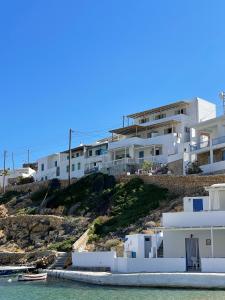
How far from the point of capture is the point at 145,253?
34.2m

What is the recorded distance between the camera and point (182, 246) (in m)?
32.8

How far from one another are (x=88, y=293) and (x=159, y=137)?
39.5 meters

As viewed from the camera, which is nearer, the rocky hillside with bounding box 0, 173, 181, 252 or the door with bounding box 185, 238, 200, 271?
the door with bounding box 185, 238, 200, 271

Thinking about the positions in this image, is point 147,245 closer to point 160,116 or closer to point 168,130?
point 168,130

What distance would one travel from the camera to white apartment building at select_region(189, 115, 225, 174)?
175 ft

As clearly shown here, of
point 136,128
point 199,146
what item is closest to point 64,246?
point 199,146

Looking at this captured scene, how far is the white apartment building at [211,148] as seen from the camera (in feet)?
175

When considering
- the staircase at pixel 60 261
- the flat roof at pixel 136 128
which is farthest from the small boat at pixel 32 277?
the flat roof at pixel 136 128

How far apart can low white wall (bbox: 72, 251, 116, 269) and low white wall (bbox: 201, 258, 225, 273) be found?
659cm

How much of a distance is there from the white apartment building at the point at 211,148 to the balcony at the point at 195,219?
20.2 m

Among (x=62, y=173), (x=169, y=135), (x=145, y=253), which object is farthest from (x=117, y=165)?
(x=145, y=253)

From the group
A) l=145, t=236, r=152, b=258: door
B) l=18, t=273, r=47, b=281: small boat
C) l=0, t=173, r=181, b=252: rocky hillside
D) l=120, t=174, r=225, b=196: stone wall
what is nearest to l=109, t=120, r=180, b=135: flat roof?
l=0, t=173, r=181, b=252: rocky hillside

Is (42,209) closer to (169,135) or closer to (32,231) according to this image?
(32,231)

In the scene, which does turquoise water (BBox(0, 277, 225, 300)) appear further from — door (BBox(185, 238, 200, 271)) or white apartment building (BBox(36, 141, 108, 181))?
white apartment building (BBox(36, 141, 108, 181))
